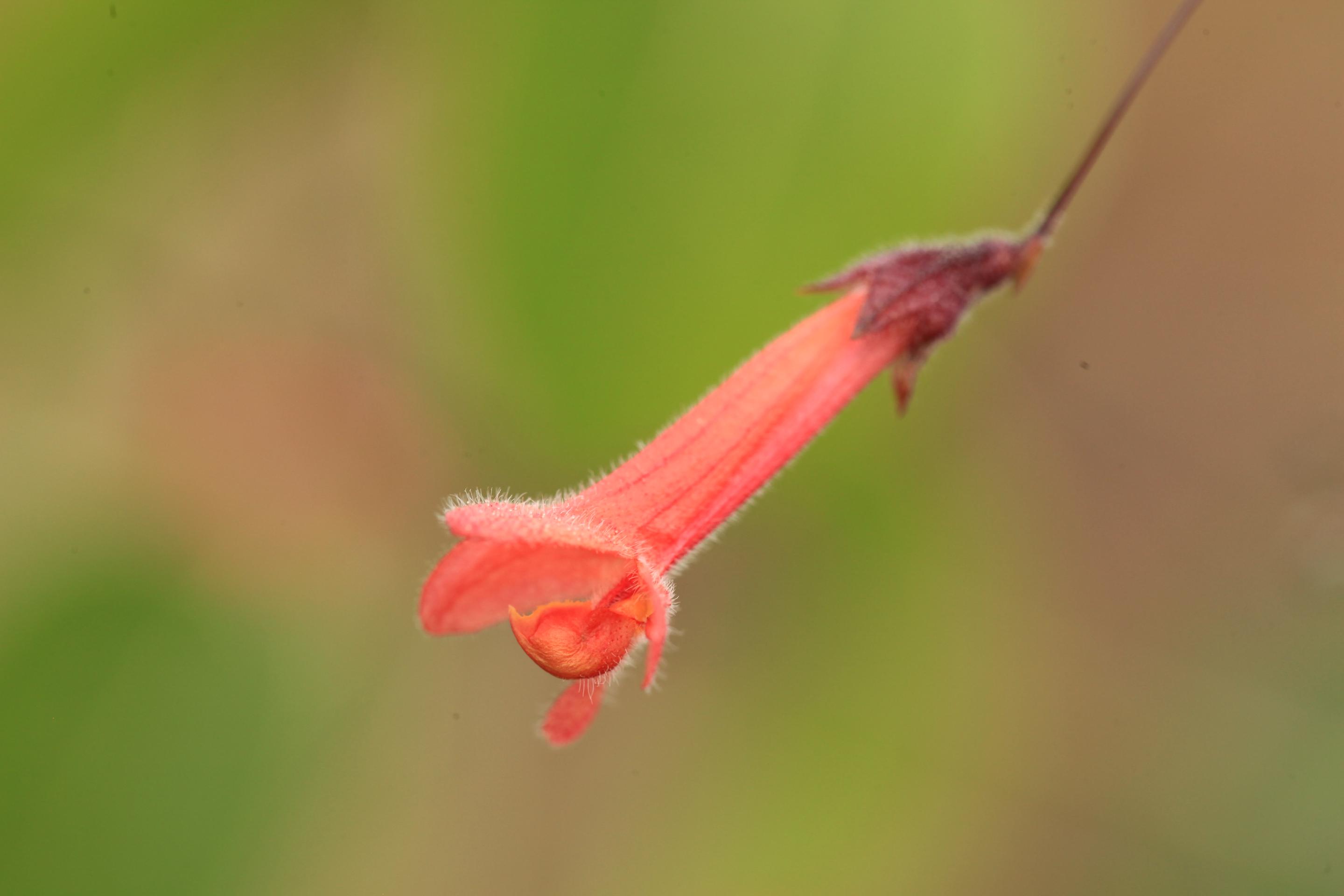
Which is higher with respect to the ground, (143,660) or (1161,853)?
(143,660)

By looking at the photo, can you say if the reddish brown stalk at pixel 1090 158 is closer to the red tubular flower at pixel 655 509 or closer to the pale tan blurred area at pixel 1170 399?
the red tubular flower at pixel 655 509

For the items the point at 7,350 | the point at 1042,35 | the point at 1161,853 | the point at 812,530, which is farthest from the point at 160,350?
the point at 1161,853

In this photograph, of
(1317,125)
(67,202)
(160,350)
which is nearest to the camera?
(67,202)

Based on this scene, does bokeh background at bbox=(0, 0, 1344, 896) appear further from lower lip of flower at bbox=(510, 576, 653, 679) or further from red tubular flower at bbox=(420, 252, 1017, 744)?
lower lip of flower at bbox=(510, 576, 653, 679)

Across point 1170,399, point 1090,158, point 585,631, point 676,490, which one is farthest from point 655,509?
point 1170,399

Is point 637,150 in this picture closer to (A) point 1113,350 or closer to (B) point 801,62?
(B) point 801,62

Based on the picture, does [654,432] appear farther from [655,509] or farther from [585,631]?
[585,631]
